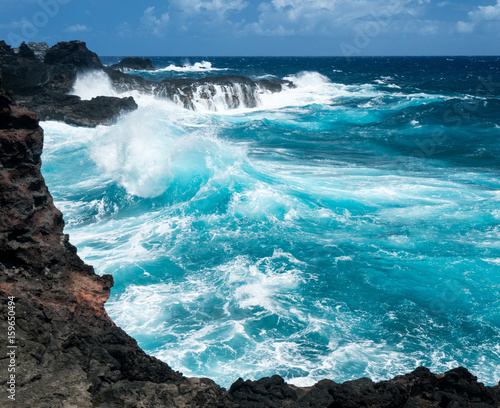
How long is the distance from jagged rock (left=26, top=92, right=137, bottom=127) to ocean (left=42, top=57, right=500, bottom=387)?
0.90 m

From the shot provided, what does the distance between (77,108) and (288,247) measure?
57.9ft

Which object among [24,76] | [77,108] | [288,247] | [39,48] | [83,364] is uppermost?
[39,48]

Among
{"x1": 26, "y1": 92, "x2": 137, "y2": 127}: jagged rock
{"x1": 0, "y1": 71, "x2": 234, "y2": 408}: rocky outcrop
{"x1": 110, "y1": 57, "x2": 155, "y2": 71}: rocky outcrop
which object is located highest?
{"x1": 110, "y1": 57, "x2": 155, "y2": 71}: rocky outcrop

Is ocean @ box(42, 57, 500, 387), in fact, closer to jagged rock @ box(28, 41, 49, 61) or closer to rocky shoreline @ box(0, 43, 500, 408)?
rocky shoreline @ box(0, 43, 500, 408)

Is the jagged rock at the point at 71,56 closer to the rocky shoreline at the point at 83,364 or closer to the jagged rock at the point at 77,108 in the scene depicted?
the jagged rock at the point at 77,108

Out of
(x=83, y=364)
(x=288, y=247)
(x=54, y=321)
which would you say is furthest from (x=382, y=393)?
(x=288, y=247)

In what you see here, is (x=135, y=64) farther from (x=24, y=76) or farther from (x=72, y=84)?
(x=24, y=76)

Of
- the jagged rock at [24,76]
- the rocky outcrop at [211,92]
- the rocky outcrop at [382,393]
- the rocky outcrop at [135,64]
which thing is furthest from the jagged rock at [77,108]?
the rocky outcrop at [135,64]

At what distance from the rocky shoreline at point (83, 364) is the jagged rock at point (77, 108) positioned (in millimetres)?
18638

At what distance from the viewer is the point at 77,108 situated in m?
23.8

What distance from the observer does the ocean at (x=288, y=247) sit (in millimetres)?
6836

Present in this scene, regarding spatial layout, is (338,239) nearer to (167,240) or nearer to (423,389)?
(167,240)

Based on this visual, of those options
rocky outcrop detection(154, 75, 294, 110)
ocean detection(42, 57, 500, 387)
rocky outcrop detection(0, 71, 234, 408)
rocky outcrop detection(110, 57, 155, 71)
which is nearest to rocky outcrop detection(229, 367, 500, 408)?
rocky outcrop detection(0, 71, 234, 408)

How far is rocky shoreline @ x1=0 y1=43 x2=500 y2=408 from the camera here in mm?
3906
